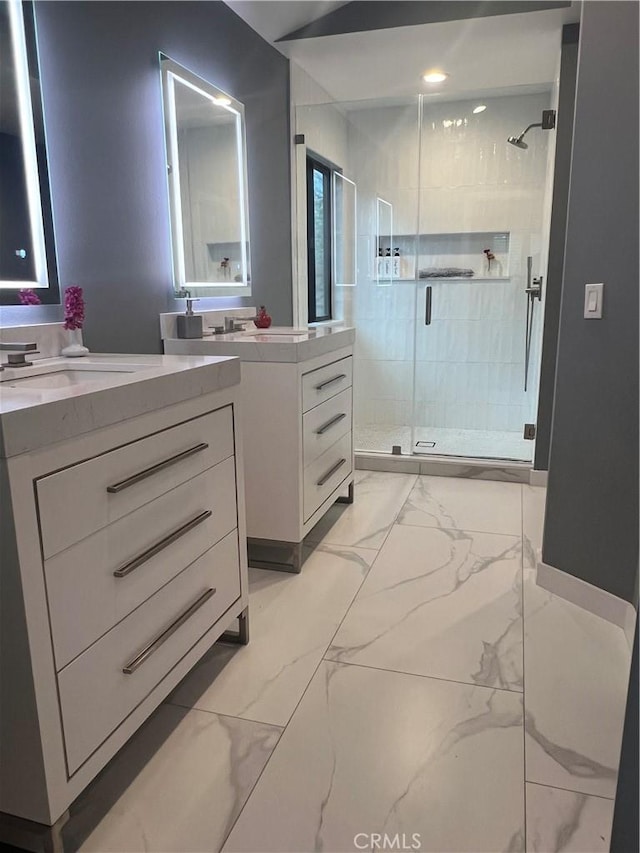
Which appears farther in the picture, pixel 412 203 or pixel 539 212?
pixel 412 203

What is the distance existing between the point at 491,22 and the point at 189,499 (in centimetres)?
277

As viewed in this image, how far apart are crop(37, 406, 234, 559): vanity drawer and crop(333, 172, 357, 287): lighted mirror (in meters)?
2.77

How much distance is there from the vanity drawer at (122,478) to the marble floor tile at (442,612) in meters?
0.78

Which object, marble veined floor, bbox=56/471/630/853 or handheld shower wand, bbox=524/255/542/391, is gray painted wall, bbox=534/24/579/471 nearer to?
handheld shower wand, bbox=524/255/542/391

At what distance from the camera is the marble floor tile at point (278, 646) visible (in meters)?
1.64

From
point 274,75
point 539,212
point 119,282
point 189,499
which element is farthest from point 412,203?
point 189,499

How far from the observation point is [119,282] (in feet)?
7.09

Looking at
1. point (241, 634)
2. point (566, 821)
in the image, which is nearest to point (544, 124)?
point (241, 634)

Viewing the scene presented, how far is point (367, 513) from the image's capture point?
301 cm

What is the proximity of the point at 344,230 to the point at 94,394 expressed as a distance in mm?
3327

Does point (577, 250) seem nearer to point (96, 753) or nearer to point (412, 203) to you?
point (96, 753)

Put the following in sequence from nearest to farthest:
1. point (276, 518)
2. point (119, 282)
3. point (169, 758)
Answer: point (169, 758), point (119, 282), point (276, 518)

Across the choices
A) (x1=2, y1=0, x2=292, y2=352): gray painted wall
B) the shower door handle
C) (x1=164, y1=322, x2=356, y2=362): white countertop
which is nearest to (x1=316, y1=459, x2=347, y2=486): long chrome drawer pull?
(x1=164, y1=322, x2=356, y2=362): white countertop

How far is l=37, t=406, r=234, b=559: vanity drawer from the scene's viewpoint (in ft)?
3.51
